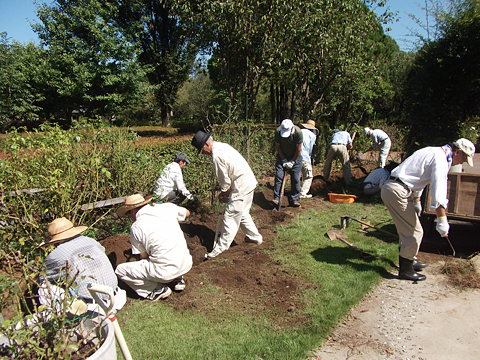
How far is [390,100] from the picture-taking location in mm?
24281

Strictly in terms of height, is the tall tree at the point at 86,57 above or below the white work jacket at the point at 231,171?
above

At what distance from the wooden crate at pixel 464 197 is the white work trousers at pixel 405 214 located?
1.17 metres

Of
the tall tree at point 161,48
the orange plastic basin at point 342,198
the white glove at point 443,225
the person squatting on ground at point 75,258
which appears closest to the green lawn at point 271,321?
the person squatting on ground at point 75,258

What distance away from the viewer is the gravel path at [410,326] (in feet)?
10.6

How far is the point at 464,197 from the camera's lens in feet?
16.9

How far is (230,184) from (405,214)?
2.43 m

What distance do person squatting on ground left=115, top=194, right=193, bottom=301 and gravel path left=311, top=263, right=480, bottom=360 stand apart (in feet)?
5.99

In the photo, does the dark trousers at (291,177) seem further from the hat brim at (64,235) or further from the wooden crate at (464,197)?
the hat brim at (64,235)

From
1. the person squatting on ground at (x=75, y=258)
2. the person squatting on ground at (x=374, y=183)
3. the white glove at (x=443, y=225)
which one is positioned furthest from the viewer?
the person squatting on ground at (x=374, y=183)

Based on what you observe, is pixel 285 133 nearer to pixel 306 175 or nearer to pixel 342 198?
pixel 306 175

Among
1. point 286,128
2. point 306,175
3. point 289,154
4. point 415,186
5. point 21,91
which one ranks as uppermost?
point 21,91

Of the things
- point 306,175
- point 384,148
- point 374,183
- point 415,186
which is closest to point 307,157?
point 306,175

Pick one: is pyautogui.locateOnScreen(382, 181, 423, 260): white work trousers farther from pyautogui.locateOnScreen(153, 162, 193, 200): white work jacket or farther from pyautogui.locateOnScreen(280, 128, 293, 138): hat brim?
pyautogui.locateOnScreen(153, 162, 193, 200): white work jacket

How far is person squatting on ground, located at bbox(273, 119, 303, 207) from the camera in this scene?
7.30m
